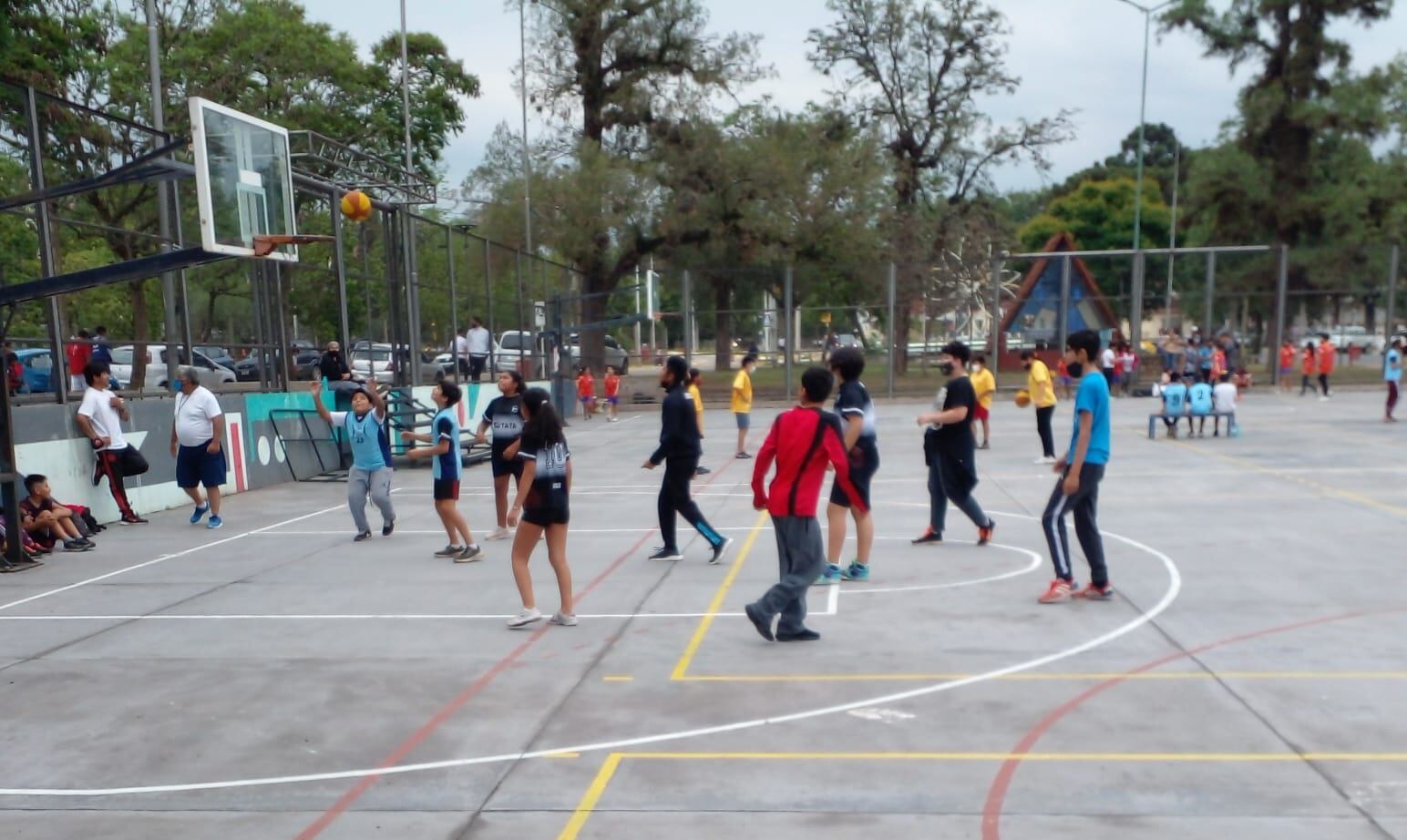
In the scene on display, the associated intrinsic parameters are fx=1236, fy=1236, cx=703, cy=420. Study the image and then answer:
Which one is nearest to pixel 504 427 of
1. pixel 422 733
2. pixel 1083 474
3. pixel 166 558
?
pixel 166 558

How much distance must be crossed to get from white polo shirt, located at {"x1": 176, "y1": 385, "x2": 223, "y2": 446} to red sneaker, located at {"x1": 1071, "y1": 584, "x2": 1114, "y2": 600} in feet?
32.4

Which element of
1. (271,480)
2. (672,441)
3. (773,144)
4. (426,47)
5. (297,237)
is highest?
(426,47)

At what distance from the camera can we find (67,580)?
35.8 feet

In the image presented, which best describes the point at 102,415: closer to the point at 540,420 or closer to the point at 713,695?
the point at 540,420

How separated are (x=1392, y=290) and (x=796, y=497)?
36441 mm

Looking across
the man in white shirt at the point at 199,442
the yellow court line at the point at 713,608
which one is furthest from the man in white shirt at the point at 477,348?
the yellow court line at the point at 713,608

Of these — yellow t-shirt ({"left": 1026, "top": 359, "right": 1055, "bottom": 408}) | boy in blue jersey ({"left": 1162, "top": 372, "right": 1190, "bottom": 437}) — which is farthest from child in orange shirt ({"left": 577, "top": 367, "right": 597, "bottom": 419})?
yellow t-shirt ({"left": 1026, "top": 359, "right": 1055, "bottom": 408})

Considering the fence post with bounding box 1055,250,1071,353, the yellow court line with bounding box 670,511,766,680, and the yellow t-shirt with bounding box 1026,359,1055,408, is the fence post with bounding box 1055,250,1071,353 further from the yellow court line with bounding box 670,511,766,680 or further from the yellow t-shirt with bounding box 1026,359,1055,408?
the yellow court line with bounding box 670,511,766,680

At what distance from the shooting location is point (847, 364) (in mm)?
9438

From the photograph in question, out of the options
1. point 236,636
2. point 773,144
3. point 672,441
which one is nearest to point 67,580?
point 236,636

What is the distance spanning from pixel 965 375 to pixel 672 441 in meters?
2.68

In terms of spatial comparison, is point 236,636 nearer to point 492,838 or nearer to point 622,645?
point 622,645

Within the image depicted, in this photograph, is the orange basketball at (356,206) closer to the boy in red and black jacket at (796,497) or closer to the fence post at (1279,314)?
the boy in red and black jacket at (796,497)

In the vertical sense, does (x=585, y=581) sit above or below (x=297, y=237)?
below
